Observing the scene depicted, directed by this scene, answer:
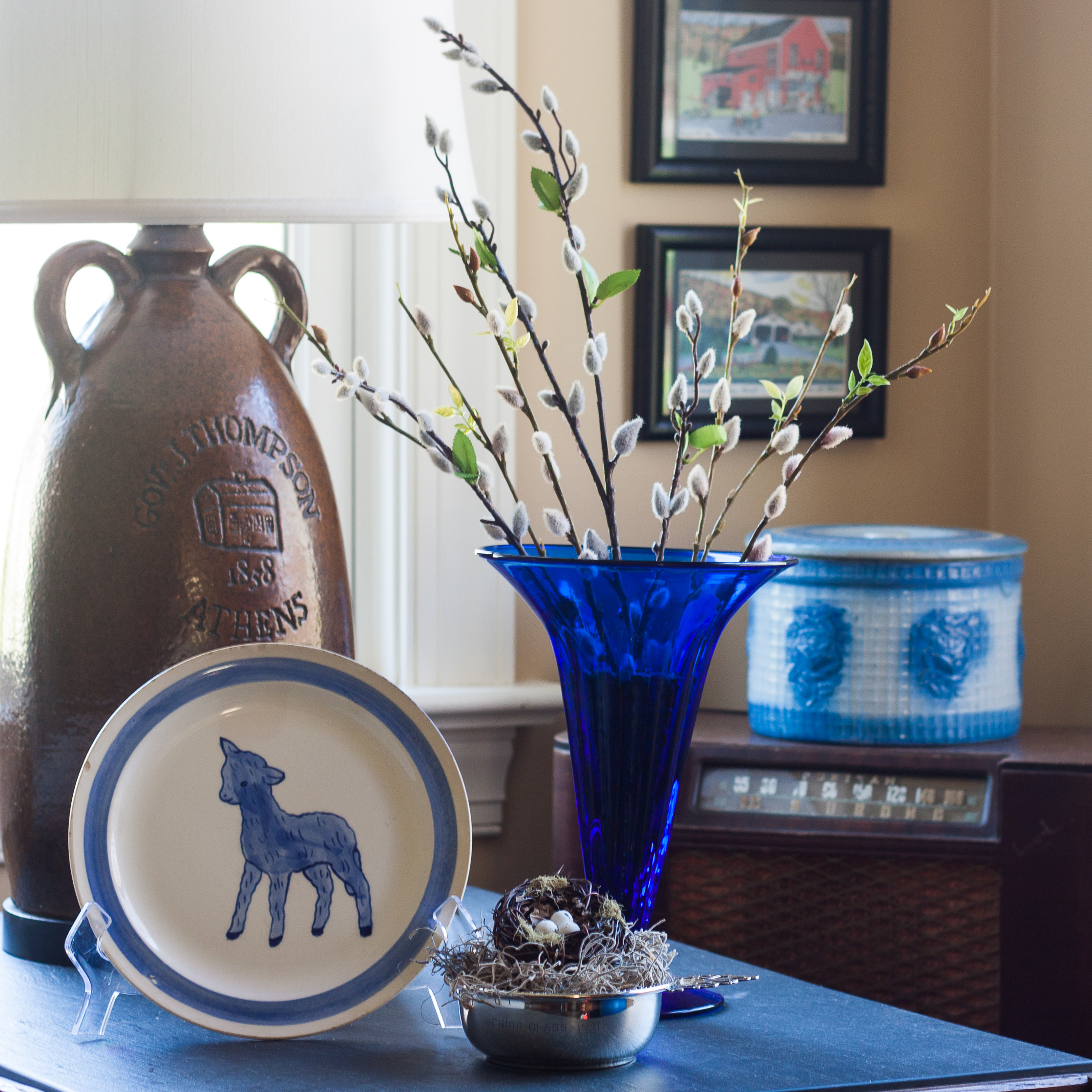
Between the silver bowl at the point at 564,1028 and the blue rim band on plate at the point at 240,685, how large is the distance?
97 mm

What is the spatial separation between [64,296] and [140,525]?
20 centimetres

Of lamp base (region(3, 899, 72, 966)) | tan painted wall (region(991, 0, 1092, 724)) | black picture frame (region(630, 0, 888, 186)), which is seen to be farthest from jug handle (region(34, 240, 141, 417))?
tan painted wall (region(991, 0, 1092, 724))

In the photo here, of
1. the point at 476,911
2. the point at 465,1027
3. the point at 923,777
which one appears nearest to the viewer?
the point at 465,1027

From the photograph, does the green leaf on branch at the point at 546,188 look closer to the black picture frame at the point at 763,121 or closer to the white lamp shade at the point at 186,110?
the white lamp shade at the point at 186,110

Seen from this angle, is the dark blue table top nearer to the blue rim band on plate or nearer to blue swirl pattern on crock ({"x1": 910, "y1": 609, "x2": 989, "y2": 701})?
the blue rim band on plate

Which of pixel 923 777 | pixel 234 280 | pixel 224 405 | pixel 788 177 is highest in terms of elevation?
pixel 788 177

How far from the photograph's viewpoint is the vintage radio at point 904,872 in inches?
49.3

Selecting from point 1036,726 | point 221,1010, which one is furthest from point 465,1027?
point 1036,726

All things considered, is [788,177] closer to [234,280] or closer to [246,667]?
[234,280]

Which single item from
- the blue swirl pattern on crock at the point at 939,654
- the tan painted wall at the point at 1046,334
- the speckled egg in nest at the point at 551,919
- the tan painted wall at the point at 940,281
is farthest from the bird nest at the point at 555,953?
the tan painted wall at the point at 1046,334

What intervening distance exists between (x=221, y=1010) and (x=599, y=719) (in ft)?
0.96

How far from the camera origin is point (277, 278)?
1.16 m

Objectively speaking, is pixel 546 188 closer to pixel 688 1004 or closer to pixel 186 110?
pixel 186 110

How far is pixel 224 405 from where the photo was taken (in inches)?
40.9
